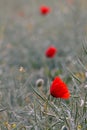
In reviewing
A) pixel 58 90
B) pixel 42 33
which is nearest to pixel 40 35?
pixel 42 33

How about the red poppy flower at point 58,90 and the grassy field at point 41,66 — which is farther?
the grassy field at point 41,66

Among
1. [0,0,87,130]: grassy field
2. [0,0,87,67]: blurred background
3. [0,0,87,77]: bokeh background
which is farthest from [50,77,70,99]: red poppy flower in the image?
[0,0,87,67]: blurred background

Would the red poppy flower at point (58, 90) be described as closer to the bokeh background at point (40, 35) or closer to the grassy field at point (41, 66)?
the grassy field at point (41, 66)

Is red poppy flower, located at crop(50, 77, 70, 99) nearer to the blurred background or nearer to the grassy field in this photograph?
the grassy field

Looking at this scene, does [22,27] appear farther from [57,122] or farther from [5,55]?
[57,122]

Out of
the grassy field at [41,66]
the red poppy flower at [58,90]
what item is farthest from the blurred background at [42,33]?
the red poppy flower at [58,90]

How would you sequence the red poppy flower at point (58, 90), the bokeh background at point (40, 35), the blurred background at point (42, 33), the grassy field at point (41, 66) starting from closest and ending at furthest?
the red poppy flower at point (58, 90)
the grassy field at point (41, 66)
the bokeh background at point (40, 35)
the blurred background at point (42, 33)

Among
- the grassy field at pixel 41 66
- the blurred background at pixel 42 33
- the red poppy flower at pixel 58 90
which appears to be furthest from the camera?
the blurred background at pixel 42 33

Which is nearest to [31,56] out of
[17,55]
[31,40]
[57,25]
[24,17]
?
[17,55]
